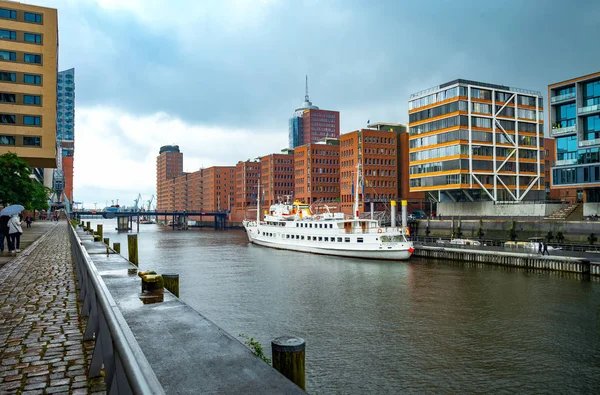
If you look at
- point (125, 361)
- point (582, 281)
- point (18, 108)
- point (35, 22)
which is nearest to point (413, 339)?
point (125, 361)

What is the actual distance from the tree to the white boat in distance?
133 feet

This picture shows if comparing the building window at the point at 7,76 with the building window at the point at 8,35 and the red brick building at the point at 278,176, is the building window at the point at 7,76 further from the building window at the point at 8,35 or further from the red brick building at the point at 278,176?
the red brick building at the point at 278,176

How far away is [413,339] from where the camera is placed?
80.2 feet

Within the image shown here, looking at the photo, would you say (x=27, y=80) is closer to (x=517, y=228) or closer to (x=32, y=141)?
(x=32, y=141)

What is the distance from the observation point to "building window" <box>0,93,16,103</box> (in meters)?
63.0

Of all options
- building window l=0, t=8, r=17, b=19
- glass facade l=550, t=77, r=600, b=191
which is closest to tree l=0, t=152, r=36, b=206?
building window l=0, t=8, r=17, b=19

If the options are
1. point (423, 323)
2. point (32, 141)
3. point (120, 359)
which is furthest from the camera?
point (32, 141)

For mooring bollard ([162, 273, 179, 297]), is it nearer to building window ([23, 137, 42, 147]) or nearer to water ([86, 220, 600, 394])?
water ([86, 220, 600, 394])

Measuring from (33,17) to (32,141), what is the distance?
17815 mm

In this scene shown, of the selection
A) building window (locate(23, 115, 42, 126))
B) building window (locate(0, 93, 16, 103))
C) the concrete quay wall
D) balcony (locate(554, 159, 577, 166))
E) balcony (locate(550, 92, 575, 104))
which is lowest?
the concrete quay wall

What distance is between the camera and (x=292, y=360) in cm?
660

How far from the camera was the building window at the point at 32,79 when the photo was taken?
64.2 m

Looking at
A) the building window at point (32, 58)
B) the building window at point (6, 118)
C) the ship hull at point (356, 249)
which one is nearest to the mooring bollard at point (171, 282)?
the ship hull at point (356, 249)

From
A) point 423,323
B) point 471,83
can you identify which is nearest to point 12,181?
point 423,323
